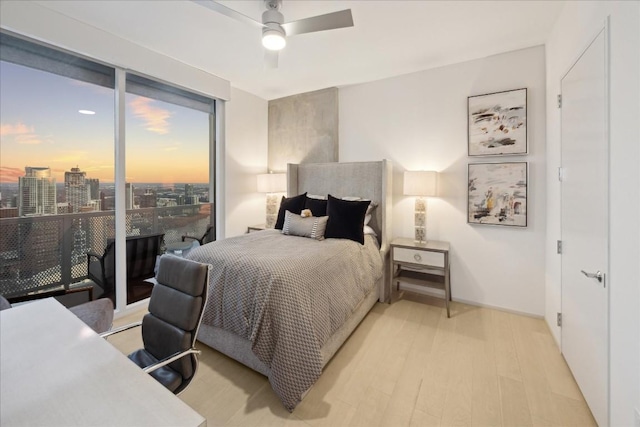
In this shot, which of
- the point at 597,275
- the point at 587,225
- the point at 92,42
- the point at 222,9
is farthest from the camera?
the point at 92,42

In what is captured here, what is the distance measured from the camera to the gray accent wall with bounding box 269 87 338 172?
13.1 ft

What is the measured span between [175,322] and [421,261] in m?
2.51

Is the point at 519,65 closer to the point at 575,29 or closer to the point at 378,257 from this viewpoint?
the point at 575,29

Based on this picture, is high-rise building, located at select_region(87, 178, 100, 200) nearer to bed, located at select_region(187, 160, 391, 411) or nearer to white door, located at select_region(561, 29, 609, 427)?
bed, located at select_region(187, 160, 391, 411)

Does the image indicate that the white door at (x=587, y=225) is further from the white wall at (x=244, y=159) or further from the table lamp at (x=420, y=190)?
the white wall at (x=244, y=159)

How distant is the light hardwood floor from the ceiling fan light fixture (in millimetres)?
2526

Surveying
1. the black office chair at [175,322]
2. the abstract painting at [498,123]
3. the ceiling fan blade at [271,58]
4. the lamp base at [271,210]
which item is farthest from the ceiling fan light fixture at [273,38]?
the lamp base at [271,210]

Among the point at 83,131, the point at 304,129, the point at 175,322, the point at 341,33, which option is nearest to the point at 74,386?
the point at 175,322

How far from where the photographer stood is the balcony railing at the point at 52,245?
2291 millimetres

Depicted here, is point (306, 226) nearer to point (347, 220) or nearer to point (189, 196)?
point (347, 220)

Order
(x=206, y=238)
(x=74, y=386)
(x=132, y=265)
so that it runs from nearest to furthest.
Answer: (x=74, y=386)
(x=132, y=265)
(x=206, y=238)

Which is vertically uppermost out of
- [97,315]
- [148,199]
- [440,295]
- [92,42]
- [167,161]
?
[92,42]

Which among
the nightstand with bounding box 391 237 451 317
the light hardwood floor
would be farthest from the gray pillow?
the light hardwood floor

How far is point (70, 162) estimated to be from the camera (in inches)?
99.6
